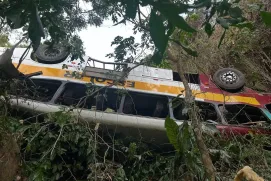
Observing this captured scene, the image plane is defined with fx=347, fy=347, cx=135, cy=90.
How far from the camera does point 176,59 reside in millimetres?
4184

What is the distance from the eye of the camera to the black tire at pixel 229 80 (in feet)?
21.9

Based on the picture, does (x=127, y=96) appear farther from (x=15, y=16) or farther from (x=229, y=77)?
(x=15, y=16)

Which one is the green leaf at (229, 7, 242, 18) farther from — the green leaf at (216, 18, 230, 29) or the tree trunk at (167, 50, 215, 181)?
the tree trunk at (167, 50, 215, 181)

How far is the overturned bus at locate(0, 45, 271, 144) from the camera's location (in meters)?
5.40

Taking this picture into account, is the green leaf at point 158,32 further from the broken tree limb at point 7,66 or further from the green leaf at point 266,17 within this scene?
the broken tree limb at point 7,66

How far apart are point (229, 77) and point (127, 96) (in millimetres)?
2252

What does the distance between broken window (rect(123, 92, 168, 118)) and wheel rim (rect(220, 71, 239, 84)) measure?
4.89 feet

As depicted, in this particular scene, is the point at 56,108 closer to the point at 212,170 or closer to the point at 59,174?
the point at 59,174

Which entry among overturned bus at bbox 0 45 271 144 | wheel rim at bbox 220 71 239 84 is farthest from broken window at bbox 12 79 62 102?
wheel rim at bbox 220 71 239 84

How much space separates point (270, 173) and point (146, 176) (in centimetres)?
176

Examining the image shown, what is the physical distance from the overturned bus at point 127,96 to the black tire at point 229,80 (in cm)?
2

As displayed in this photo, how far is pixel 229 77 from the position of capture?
6906mm

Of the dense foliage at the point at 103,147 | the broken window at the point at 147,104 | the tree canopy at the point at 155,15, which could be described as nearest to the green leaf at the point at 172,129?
the dense foliage at the point at 103,147

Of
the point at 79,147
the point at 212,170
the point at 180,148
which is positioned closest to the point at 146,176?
the point at 79,147
